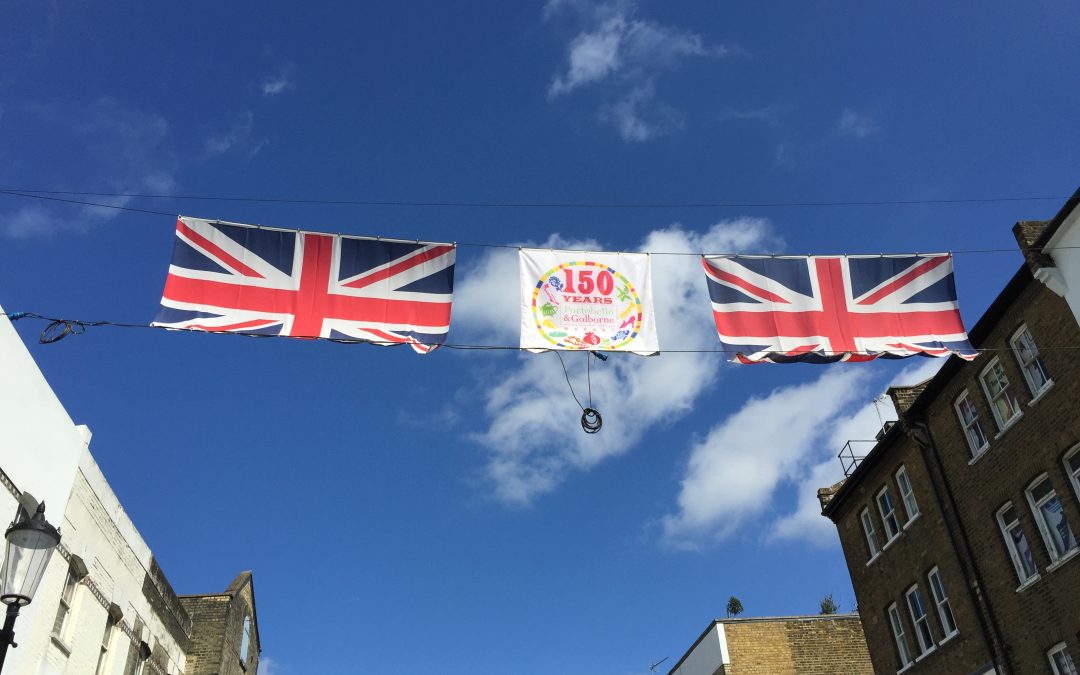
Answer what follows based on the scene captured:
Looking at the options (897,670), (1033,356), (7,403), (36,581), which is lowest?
(36,581)

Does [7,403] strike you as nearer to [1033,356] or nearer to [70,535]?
[70,535]

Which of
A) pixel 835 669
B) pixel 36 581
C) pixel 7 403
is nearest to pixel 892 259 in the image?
pixel 36 581

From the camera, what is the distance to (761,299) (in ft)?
44.4

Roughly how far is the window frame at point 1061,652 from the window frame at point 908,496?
214 inches

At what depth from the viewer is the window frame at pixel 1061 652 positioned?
1691 centimetres

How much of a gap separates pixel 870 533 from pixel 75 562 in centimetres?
2095

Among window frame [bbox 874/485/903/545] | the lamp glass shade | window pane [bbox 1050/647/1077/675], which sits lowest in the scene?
the lamp glass shade

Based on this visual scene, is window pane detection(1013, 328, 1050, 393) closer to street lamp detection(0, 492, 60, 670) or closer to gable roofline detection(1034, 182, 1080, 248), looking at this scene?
gable roofline detection(1034, 182, 1080, 248)

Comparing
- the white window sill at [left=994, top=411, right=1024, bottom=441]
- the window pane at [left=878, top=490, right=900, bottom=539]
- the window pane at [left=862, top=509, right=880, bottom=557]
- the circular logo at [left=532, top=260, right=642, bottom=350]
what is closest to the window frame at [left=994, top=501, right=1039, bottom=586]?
the white window sill at [left=994, top=411, right=1024, bottom=441]

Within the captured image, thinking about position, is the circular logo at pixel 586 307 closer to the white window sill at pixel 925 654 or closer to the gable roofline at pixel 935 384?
the gable roofline at pixel 935 384

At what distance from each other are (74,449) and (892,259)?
14.8 meters

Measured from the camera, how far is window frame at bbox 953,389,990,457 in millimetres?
20269

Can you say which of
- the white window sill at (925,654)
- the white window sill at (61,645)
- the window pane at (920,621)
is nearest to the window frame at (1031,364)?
the window pane at (920,621)

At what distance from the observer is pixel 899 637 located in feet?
78.4
